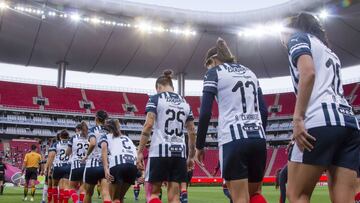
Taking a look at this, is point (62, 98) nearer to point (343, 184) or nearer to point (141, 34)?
point (141, 34)

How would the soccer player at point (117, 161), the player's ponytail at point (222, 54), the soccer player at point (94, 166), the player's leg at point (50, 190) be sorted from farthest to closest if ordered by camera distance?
1. the player's leg at point (50, 190)
2. the soccer player at point (94, 166)
3. the soccer player at point (117, 161)
4. the player's ponytail at point (222, 54)

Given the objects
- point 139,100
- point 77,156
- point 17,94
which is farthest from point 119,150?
point 139,100

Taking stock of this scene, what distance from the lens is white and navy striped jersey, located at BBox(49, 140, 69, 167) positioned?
10312 millimetres

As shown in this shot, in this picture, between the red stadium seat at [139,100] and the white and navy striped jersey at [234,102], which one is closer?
the white and navy striped jersey at [234,102]

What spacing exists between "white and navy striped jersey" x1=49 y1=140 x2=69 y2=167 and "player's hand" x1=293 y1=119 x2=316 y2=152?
8.23 m

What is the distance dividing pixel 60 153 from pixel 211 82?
7565mm

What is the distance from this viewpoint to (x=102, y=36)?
3934 centimetres

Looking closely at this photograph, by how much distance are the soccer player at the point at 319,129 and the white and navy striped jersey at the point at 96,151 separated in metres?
5.06

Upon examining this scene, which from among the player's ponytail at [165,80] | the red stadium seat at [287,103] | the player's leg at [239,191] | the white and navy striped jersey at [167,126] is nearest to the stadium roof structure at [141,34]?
the red stadium seat at [287,103]

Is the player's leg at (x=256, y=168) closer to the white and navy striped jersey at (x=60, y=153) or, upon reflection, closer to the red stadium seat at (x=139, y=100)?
the white and navy striped jersey at (x=60, y=153)

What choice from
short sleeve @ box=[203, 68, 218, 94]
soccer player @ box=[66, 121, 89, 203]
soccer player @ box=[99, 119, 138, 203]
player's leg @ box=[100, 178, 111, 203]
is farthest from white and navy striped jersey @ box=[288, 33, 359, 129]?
soccer player @ box=[66, 121, 89, 203]

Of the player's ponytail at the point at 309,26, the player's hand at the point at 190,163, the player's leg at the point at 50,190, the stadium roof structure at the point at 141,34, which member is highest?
the stadium roof structure at the point at 141,34

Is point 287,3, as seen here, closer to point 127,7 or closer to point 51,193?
point 127,7

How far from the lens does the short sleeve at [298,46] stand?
115 inches
